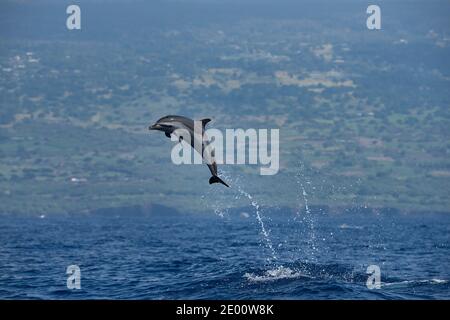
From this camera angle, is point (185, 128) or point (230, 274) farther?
point (230, 274)

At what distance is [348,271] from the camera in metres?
39.3

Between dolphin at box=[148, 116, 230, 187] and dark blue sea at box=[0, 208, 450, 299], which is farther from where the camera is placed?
dark blue sea at box=[0, 208, 450, 299]

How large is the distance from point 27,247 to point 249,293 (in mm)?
35884

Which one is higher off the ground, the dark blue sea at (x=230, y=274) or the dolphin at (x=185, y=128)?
the dolphin at (x=185, y=128)

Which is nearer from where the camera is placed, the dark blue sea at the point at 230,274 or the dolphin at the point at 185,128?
the dolphin at the point at 185,128

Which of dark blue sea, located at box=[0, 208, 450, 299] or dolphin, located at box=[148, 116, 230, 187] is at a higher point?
dolphin, located at box=[148, 116, 230, 187]

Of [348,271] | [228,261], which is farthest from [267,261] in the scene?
[348,271]

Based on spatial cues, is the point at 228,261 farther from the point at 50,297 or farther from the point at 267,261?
the point at 50,297

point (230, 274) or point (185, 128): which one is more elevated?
point (185, 128)
